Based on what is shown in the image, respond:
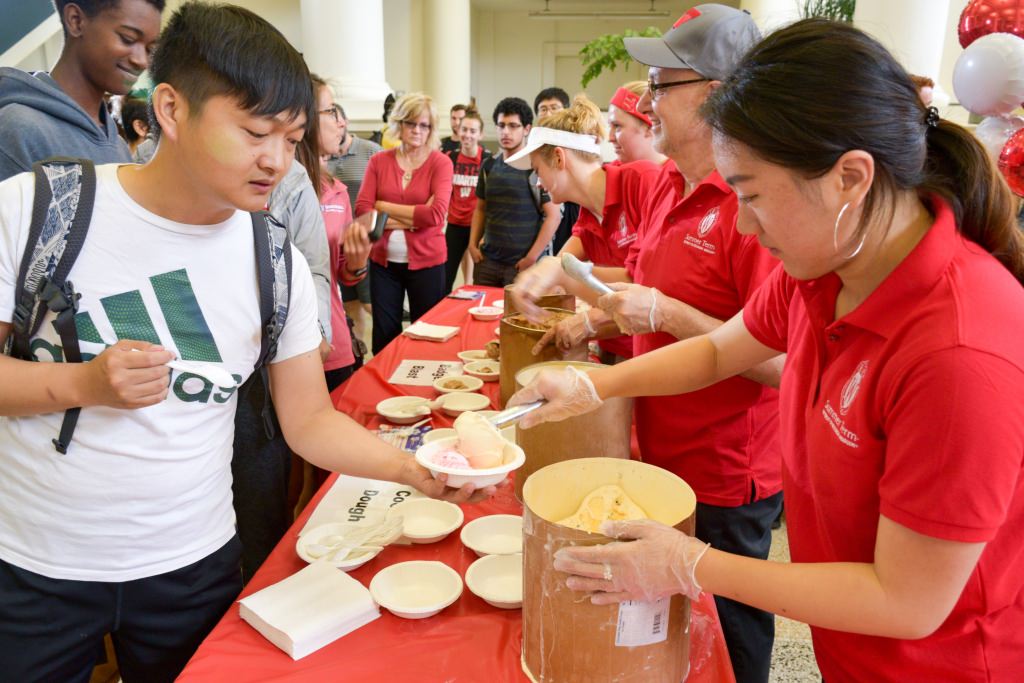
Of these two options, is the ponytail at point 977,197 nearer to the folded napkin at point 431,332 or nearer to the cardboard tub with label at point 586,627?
the cardboard tub with label at point 586,627

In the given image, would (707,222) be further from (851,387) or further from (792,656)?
(792,656)

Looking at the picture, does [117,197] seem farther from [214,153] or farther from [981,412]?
[981,412]

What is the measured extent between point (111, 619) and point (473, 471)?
63 cm

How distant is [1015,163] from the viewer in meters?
2.22

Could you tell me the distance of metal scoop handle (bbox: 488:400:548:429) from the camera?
1.22 meters

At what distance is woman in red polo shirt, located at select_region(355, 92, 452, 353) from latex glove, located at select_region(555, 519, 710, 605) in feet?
11.1

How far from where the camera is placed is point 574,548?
0.84m

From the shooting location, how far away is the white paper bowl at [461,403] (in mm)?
1983

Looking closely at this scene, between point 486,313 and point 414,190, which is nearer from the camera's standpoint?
point 486,313

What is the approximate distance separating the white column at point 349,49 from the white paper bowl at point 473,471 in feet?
18.0

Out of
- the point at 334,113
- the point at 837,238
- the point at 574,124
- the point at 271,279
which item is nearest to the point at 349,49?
the point at 334,113

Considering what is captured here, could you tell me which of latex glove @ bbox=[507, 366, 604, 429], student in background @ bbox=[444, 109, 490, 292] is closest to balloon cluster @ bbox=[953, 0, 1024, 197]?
latex glove @ bbox=[507, 366, 604, 429]

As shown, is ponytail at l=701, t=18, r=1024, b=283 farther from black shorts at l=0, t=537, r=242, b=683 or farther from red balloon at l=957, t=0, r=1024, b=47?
red balloon at l=957, t=0, r=1024, b=47

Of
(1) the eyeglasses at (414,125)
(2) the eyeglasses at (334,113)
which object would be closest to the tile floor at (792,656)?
(2) the eyeglasses at (334,113)
